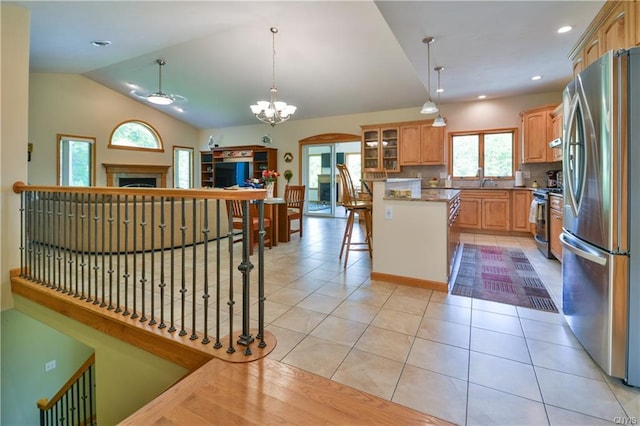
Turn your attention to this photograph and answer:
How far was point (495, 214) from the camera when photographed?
5777 mm

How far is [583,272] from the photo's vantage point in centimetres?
187

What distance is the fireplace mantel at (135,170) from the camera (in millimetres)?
7754

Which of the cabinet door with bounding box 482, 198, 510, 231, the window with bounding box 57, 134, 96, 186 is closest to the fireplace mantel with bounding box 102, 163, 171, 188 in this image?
the window with bounding box 57, 134, 96, 186

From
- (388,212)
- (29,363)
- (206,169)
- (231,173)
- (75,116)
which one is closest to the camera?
(388,212)

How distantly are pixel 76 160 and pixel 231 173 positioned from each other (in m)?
3.67

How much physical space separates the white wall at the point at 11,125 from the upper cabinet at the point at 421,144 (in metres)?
6.11

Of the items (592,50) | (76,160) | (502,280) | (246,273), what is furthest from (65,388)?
(592,50)

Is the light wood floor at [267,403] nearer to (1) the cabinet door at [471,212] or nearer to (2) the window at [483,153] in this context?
(1) the cabinet door at [471,212]

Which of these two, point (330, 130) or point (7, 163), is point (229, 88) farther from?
point (7, 163)

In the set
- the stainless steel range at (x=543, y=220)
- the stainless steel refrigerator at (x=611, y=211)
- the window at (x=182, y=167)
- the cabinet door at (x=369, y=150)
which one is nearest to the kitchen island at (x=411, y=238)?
the stainless steel refrigerator at (x=611, y=211)

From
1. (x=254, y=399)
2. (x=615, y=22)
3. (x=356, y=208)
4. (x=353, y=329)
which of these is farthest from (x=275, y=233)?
(x=615, y=22)

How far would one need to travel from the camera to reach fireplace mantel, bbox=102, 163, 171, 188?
25.4 feet

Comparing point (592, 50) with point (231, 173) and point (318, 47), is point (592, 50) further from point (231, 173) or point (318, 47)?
point (231, 173)

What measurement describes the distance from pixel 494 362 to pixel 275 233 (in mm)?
3586
